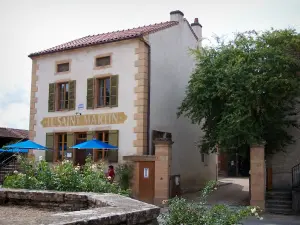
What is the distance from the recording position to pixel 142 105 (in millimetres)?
17344

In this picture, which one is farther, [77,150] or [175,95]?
[175,95]

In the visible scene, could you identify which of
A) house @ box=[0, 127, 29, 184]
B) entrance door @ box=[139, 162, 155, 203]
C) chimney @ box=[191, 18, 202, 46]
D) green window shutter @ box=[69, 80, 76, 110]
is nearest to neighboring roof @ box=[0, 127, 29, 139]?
house @ box=[0, 127, 29, 184]

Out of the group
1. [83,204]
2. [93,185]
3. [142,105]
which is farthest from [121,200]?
[142,105]

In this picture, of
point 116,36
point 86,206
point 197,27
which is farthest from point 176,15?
point 86,206

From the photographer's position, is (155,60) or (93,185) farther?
(155,60)

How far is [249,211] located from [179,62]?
15.6 m

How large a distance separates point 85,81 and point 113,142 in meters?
3.44

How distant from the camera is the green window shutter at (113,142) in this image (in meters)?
17.7

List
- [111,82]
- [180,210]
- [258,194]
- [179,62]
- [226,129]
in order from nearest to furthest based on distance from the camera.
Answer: [180,210] → [258,194] → [226,129] → [111,82] → [179,62]

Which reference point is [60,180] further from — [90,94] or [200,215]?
[90,94]

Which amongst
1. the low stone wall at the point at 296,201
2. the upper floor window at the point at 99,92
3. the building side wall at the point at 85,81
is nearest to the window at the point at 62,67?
the building side wall at the point at 85,81

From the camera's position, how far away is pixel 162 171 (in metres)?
15.6

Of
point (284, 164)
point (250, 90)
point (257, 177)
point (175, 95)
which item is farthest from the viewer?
point (175, 95)

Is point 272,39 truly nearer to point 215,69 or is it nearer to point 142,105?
point 215,69
